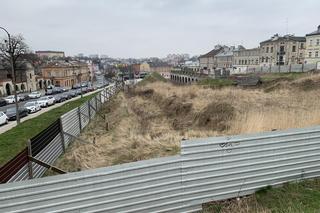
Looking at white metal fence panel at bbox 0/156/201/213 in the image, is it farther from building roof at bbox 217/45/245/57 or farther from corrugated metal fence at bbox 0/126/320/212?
building roof at bbox 217/45/245/57

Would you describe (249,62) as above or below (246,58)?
below

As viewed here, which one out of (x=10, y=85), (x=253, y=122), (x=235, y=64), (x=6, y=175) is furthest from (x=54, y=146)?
(x=235, y=64)

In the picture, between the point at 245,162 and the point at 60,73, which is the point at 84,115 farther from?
the point at 60,73

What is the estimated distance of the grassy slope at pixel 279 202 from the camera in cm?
439

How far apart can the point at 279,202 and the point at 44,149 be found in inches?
246

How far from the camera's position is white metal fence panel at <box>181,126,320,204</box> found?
4.44m

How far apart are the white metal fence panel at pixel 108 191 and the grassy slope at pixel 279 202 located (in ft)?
1.93

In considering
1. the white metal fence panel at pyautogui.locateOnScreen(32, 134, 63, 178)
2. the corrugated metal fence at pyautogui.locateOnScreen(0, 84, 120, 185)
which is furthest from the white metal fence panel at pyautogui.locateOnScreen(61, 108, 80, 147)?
the white metal fence panel at pyautogui.locateOnScreen(32, 134, 63, 178)

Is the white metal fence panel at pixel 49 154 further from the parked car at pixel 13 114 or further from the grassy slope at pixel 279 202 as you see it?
the parked car at pixel 13 114

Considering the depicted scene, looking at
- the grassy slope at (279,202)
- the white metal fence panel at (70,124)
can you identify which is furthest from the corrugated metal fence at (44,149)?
the grassy slope at (279,202)

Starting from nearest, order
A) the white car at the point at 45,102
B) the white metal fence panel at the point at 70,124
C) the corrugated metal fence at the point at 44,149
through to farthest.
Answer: the corrugated metal fence at the point at 44,149 → the white metal fence panel at the point at 70,124 → the white car at the point at 45,102

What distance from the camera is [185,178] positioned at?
14.5 ft

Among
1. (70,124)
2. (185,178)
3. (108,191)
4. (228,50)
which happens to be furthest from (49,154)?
(228,50)

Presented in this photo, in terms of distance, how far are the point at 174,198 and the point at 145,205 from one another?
0.52 metres
